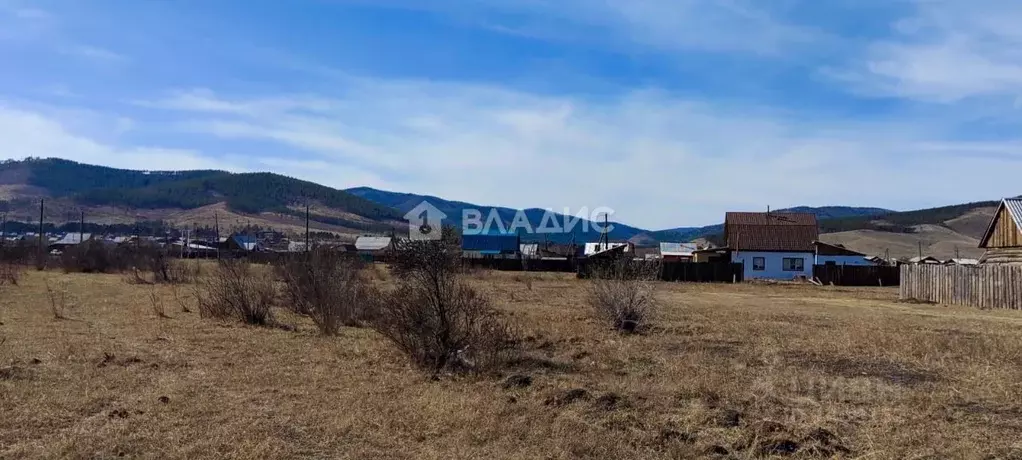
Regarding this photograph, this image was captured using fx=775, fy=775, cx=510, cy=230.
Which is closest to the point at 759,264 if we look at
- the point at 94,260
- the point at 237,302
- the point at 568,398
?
the point at 94,260

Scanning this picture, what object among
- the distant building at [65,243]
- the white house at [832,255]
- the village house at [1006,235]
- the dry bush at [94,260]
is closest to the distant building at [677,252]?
the white house at [832,255]

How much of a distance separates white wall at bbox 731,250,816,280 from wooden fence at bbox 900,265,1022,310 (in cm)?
2588

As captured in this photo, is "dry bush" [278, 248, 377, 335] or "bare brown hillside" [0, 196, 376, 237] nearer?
"dry bush" [278, 248, 377, 335]

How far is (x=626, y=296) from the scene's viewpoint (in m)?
16.3

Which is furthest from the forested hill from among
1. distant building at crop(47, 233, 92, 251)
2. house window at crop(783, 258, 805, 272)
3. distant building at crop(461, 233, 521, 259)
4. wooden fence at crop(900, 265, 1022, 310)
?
wooden fence at crop(900, 265, 1022, 310)

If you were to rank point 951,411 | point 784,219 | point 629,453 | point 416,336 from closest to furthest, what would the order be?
point 629,453
point 951,411
point 416,336
point 784,219

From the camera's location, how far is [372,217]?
650 ft

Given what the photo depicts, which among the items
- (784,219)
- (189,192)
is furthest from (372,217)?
(784,219)

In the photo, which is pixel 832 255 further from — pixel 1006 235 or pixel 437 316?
pixel 437 316

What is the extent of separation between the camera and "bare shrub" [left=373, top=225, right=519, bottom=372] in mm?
10375

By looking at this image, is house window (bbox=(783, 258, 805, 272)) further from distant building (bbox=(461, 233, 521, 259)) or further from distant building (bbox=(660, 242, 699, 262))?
distant building (bbox=(461, 233, 521, 259))

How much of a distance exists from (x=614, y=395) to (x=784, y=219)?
57.2 m

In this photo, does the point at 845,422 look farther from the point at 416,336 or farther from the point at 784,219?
the point at 784,219

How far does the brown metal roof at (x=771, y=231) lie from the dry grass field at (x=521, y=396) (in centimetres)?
4462
